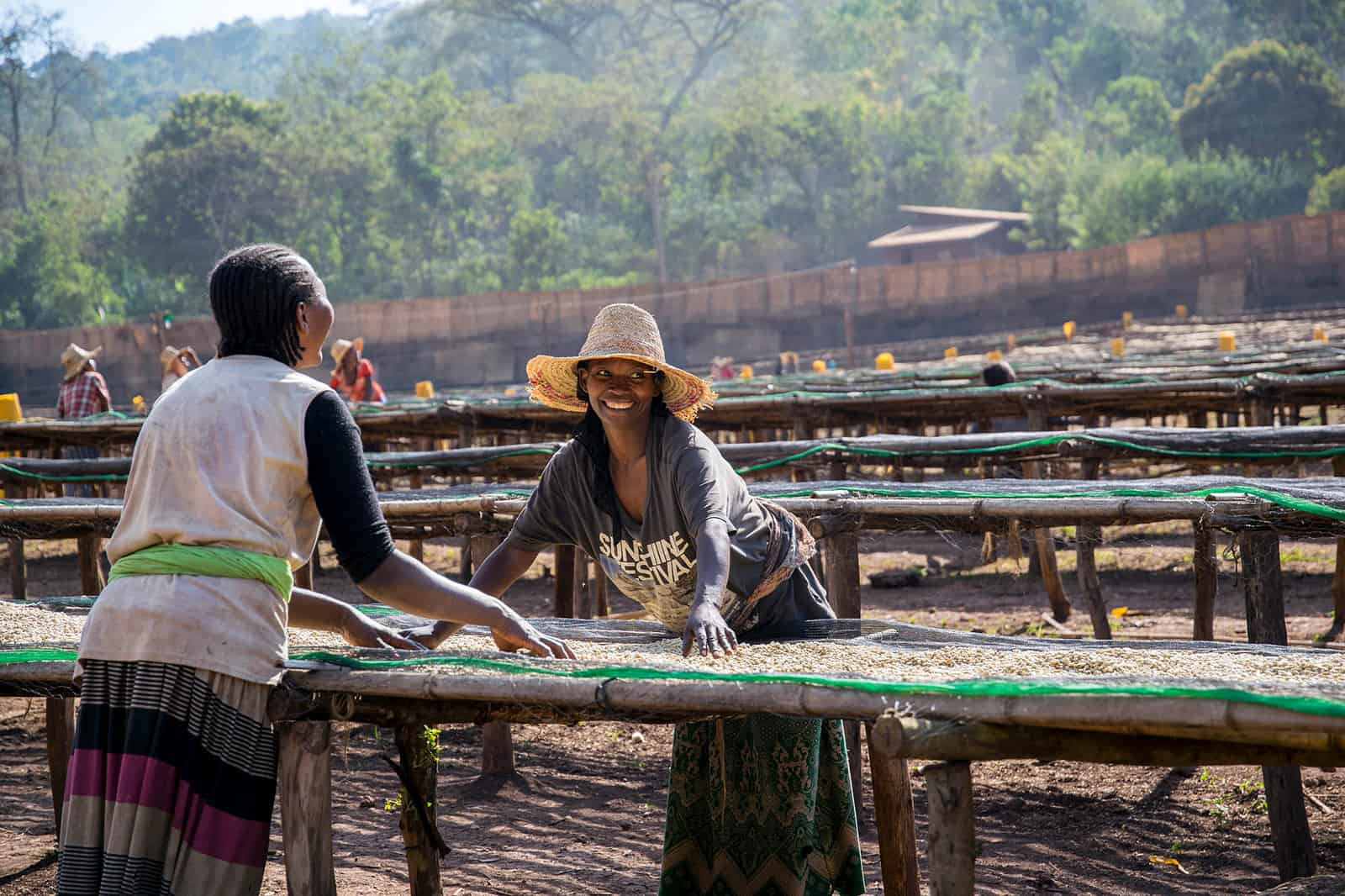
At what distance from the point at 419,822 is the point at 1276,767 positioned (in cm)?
273

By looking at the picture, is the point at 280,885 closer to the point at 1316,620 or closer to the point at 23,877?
the point at 23,877

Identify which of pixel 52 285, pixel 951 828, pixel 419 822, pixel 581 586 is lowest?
pixel 581 586

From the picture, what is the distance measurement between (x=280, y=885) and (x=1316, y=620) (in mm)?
6367

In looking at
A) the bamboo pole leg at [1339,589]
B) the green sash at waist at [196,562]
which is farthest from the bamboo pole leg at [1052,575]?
the green sash at waist at [196,562]

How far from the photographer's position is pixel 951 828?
96.3 inches

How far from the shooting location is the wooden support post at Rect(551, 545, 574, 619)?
20.8 ft

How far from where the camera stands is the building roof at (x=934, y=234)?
32312 mm

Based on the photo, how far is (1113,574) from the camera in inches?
404

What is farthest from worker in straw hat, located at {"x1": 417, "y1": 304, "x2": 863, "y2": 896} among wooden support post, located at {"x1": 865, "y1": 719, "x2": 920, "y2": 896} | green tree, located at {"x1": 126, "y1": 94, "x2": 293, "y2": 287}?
green tree, located at {"x1": 126, "y1": 94, "x2": 293, "y2": 287}

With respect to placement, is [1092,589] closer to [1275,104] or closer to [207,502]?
[207,502]

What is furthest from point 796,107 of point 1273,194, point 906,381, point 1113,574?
point 1113,574

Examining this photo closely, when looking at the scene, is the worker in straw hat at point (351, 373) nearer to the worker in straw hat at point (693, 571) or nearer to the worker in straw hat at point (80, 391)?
the worker in straw hat at point (80, 391)

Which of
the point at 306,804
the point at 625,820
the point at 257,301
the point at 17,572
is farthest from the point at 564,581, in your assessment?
the point at 17,572

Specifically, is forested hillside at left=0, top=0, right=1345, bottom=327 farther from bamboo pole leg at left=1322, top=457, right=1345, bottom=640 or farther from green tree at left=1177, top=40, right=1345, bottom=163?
bamboo pole leg at left=1322, top=457, right=1345, bottom=640
